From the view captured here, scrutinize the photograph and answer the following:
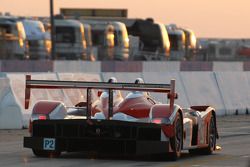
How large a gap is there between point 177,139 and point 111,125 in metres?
1.02

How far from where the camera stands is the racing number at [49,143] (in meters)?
14.5

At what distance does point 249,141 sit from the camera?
19344 millimetres

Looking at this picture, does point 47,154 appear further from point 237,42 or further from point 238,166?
point 237,42

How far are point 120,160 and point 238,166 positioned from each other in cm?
174

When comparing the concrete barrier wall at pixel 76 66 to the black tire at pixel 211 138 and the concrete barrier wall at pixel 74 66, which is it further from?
the black tire at pixel 211 138

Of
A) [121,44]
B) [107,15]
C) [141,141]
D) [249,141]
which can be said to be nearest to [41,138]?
[141,141]

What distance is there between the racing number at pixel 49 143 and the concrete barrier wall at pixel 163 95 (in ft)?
24.8

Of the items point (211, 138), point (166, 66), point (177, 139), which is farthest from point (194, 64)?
point (177, 139)

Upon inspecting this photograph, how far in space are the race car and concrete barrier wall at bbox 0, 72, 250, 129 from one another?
284 inches

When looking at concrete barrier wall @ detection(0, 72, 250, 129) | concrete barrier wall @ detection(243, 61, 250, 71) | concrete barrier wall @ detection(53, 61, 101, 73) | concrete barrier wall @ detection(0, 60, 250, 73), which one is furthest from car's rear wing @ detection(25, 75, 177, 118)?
concrete barrier wall @ detection(243, 61, 250, 71)

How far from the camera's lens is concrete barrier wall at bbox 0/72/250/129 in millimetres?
22281

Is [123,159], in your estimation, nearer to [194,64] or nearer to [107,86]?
[107,86]

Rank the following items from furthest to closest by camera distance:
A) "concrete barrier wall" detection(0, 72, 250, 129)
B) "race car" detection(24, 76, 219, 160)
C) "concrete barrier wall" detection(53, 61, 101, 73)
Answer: "concrete barrier wall" detection(53, 61, 101, 73)
"concrete barrier wall" detection(0, 72, 250, 129)
"race car" detection(24, 76, 219, 160)

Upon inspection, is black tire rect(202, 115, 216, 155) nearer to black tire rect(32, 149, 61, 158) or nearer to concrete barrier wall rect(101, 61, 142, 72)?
black tire rect(32, 149, 61, 158)
